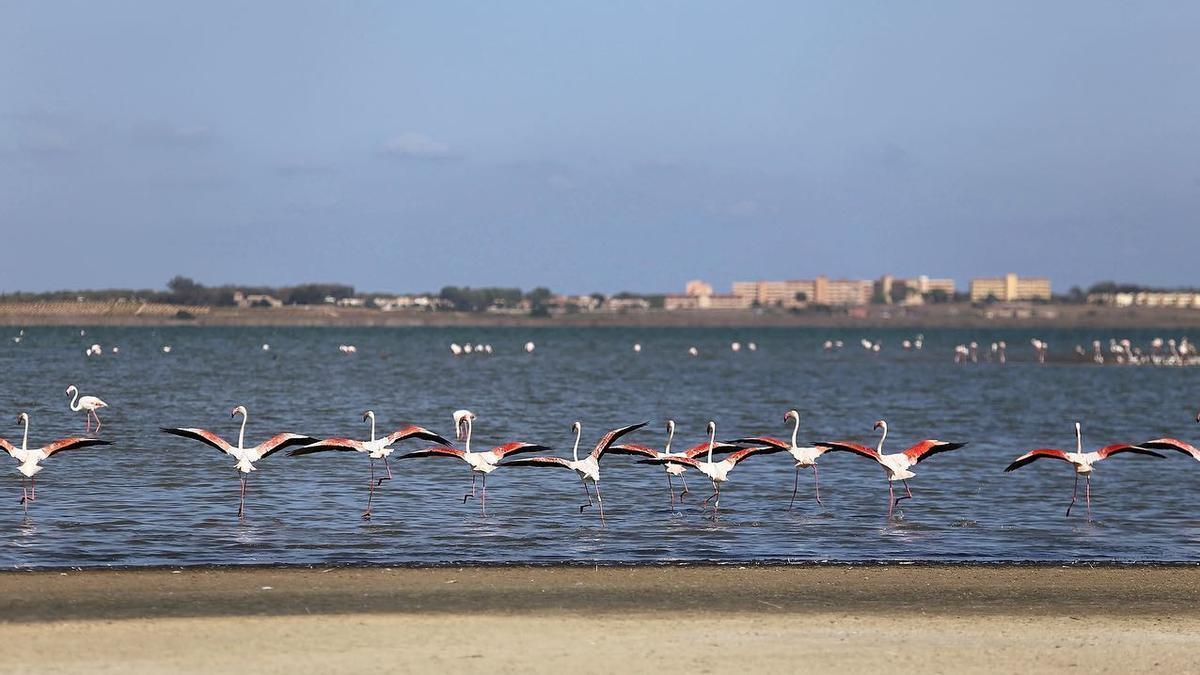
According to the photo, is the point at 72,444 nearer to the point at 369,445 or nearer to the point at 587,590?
the point at 369,445

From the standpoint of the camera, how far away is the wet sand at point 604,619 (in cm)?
1074

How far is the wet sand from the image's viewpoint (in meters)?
10.7

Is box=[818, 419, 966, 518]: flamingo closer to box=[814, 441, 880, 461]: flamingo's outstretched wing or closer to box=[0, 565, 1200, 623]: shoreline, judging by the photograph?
box=[814, 441, 880, 461]: flamingo's outstretched wing

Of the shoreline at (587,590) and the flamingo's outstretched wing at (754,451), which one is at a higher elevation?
the flamingo's outstretched wing at (754,451)

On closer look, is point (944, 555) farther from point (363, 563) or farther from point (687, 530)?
point (363, 563)

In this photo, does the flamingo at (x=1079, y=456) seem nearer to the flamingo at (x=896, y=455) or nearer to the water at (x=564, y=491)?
the water at (x=564, y=491)

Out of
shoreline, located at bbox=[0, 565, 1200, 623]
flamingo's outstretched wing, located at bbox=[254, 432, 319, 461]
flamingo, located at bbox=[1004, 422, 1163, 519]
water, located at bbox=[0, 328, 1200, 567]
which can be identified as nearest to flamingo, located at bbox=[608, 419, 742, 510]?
water, located at bbox=[0, 328, 1200, 567]

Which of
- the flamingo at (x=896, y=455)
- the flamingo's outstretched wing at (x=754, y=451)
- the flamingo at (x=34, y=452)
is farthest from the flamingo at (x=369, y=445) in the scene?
the flamingo at (x=896, y=455)

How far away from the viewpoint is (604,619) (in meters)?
12.2

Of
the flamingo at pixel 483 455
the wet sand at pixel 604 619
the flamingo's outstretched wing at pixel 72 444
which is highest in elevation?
the flamingo's outstretched wing at pixel 72 444

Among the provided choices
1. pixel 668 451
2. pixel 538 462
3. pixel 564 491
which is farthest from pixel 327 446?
pixel 564 491

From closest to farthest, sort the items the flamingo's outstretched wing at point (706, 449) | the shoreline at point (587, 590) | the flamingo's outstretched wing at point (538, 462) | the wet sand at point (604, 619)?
the wet sand at point (604, 619)
the shoreline at point (587, 590)
the flamingo's outstretched wing at point (538, 462)
the flamingo's outstretched wing at point (706, 449)

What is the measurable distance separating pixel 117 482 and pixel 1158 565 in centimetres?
1384

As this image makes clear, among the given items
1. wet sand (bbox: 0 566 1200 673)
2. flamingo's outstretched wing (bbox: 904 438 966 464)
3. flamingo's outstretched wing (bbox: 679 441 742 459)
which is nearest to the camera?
wet sand (bbox: 0 566 1200 673)
